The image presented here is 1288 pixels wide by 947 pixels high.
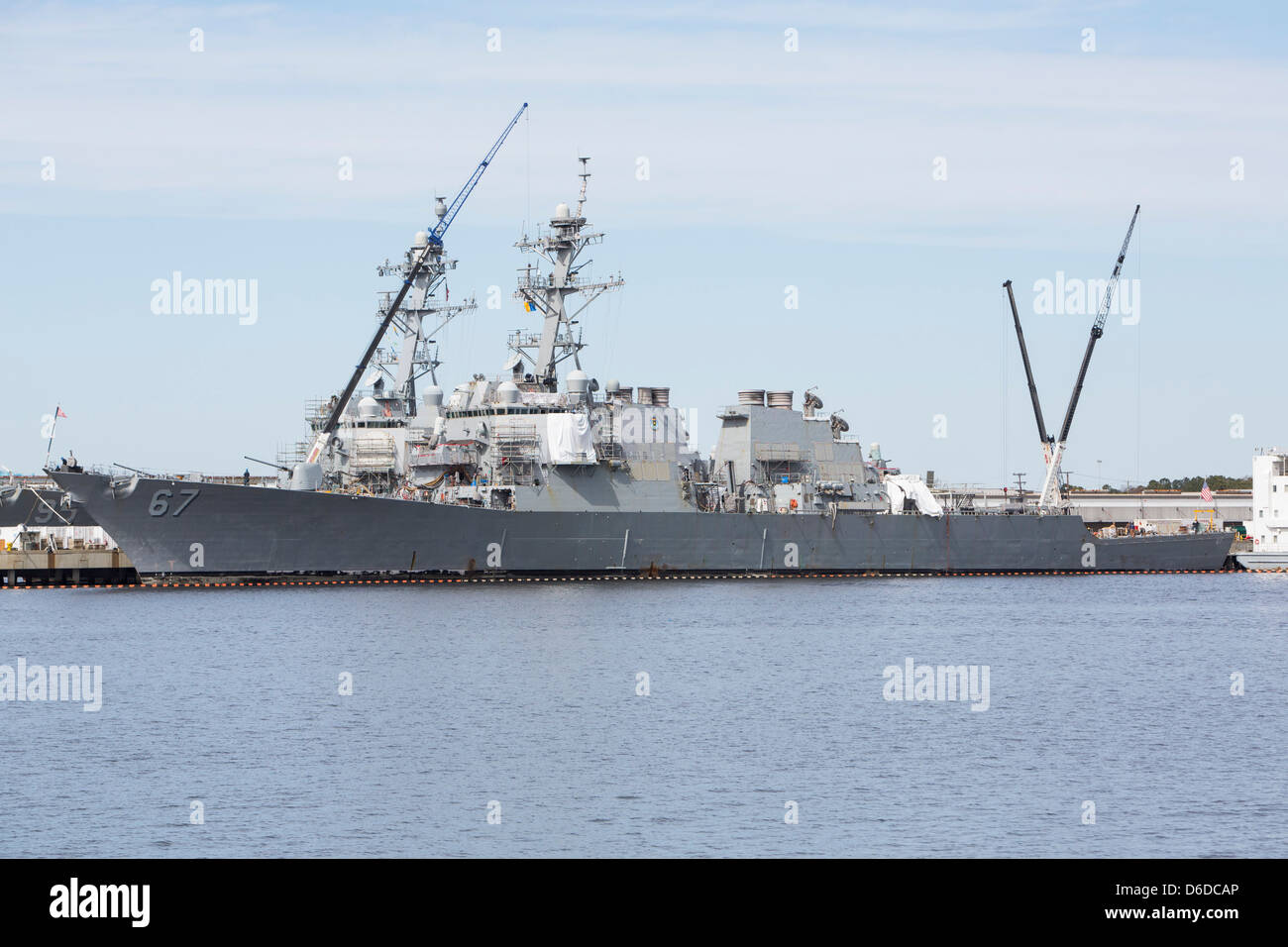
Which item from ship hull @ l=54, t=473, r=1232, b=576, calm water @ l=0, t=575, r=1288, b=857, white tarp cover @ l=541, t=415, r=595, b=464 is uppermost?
white tarp cover @ l=541, t=415, r=595, b=464

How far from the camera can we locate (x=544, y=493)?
46.1 metres

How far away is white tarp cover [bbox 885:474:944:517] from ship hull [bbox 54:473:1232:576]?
1.50 m

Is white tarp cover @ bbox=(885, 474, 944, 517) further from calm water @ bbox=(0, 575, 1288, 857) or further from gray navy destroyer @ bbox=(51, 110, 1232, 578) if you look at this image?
calm water @ bbox=(0, 575, 1288, 857)

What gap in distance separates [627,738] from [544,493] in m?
26.5

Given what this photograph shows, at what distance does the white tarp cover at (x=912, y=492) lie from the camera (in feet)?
186

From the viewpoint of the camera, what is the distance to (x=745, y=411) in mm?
52125

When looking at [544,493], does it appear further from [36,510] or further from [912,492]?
[36,510]

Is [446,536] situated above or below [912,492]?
below

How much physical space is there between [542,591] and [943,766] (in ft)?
84.3

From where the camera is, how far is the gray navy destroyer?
141ft

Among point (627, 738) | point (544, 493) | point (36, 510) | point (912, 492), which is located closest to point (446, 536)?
point (544, 493)

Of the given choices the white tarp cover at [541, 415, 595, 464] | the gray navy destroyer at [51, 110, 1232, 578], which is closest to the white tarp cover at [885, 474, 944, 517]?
the gray navy destroyer at [51, 110, 1232, 578]

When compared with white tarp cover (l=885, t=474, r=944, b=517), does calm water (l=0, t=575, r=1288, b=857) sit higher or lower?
lower
